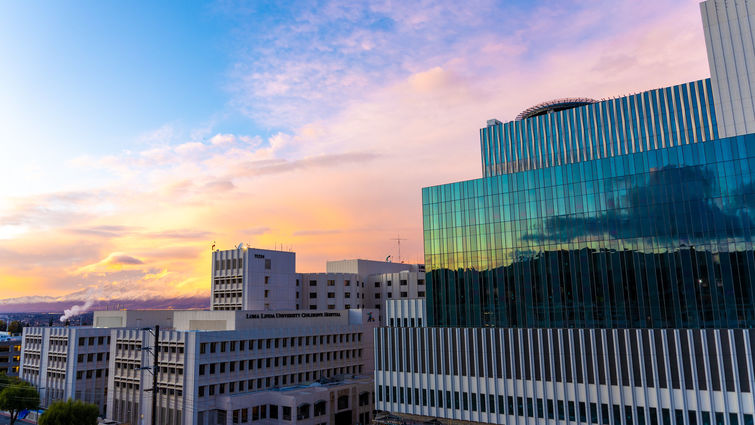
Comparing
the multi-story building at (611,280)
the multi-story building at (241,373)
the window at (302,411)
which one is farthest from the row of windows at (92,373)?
the multi-story building at (611,280)

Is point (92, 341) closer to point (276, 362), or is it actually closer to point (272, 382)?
point (276, 362)

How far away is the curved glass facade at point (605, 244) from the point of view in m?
60.9

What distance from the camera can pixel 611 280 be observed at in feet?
221

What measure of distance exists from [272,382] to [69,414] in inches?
1277

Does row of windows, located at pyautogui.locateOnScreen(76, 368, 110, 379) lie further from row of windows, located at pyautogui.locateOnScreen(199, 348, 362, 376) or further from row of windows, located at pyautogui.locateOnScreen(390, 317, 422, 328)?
row of windows, located at pyautogui.locateOnScreen(390, 317, 422, 328)

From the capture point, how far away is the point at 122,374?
93.3 m

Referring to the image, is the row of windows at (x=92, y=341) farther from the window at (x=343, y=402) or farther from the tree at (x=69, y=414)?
the window at (x=343, y=402)

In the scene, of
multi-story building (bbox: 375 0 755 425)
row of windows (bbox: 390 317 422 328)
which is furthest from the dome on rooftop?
row of windows (bbox: 390 317 422 328)

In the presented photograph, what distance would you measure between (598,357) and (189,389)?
61781 mm

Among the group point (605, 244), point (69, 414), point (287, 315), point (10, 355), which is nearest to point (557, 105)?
point (605, 244)

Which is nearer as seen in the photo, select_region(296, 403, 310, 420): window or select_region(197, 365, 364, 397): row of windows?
select_region(296, 403, 310, 420): window

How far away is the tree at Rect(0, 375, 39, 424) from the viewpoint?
96.6 meters

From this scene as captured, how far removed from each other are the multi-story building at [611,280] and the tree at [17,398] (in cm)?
A: 7192

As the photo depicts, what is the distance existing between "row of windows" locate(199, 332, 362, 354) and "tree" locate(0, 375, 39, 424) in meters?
45.6
